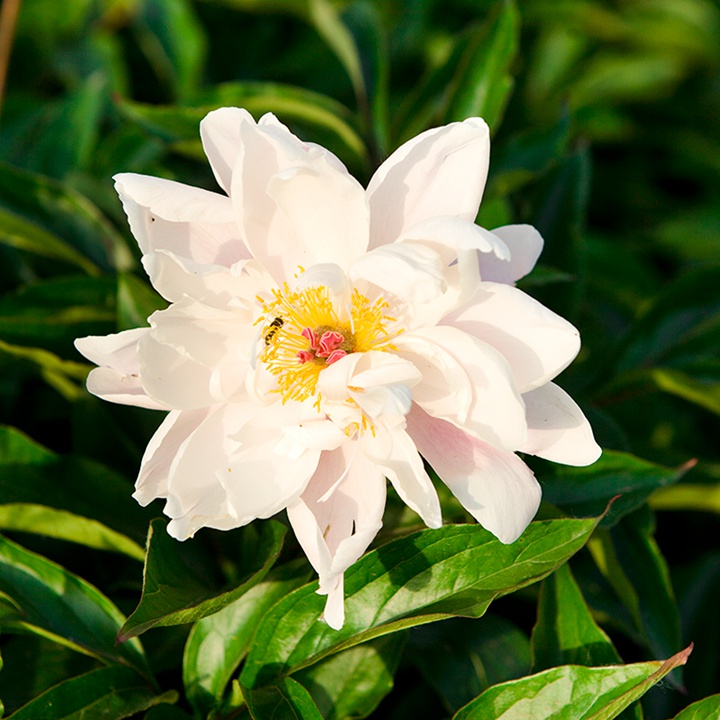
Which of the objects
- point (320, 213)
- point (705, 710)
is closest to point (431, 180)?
point (320, 213)

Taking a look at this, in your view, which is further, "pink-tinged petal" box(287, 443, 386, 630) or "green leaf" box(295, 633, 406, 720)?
"green leaf" box(295, 633, 406, 720)

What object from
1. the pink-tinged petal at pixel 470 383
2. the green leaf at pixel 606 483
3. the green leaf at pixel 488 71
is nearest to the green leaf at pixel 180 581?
the pink-tinged petal at pixel 470 383

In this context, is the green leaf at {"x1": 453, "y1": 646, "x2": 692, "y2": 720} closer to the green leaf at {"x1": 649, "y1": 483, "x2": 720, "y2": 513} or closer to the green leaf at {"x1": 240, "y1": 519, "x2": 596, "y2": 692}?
the green leaf at {"x1": 240, "y1": 519, "x2": 596, "y2": 692}

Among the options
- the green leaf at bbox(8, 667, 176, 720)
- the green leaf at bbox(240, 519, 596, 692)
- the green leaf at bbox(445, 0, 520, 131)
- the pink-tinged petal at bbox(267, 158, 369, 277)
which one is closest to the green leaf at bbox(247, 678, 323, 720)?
the green leaf at bbox(240, 519, 596, 692)

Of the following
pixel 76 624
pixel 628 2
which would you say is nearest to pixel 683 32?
pixel 628 2

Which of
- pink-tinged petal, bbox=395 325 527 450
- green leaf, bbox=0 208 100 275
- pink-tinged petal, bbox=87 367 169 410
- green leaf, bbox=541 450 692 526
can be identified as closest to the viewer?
pink-tinged petal, bbox=395 325 527 450

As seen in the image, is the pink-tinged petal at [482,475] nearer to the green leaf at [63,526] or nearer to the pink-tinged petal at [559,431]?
the pink-tinged petal at [559,431]

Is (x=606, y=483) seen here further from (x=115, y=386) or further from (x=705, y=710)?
(x=115, y=386)
